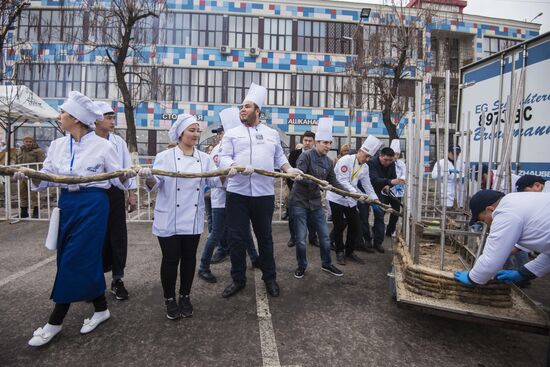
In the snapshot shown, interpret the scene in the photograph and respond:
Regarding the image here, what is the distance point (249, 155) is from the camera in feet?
11.6

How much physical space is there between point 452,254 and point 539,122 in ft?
5.87

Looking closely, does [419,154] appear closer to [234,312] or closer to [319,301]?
[319,301]

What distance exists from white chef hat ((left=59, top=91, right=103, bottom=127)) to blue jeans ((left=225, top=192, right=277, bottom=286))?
4.71ft

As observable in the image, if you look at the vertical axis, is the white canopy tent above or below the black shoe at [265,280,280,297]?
A: above

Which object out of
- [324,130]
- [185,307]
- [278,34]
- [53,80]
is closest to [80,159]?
[185,307]

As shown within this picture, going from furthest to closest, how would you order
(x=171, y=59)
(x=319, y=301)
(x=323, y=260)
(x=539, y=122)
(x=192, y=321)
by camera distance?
(x=171, y=59) → (x=323, y=260) → (x=539, y=122) → (x=319, y=301) → (x=192, y=321)

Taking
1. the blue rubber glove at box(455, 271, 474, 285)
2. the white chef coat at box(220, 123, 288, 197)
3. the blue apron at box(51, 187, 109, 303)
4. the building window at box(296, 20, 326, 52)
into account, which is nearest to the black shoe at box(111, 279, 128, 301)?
the blue apron at box(51, 187, 109, 303)

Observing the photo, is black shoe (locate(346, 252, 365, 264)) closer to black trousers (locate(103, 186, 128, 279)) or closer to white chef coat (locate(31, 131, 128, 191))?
black trousers (locate(103, 186, 128, 279))

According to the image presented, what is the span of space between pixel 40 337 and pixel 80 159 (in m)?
1.39

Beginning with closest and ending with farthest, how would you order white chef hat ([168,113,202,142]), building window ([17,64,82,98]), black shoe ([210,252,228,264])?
white chef hat ([168,113,202,142]), black shoe ([210,252,228,264]), building window ([17,64,82,98])

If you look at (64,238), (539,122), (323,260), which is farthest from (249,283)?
(539,122)

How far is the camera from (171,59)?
77.9 feet

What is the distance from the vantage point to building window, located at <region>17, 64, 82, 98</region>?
23.4 metres

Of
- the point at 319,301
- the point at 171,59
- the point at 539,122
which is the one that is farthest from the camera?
the point at 171,59
